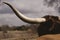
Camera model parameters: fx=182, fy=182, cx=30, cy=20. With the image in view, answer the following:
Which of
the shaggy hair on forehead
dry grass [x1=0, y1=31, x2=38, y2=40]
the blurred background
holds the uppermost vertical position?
the blurred background

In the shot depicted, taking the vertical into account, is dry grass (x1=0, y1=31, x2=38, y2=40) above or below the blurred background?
below

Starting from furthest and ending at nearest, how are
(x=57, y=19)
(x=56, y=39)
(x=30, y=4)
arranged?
(x=30, y=4) < (x=57, y=19) < (x=56, y=39)

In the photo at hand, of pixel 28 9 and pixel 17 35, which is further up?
pixel 28 9

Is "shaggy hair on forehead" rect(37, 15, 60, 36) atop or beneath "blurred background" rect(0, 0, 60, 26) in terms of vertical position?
beneath

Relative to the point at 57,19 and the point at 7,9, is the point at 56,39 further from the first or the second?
the point at 7,9

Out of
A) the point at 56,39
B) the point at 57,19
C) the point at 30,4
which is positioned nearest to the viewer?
the point at 56,39

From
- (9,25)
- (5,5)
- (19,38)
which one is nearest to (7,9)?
(5,5)

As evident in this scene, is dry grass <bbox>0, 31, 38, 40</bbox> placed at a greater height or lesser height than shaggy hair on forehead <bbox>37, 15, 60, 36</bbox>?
lesser

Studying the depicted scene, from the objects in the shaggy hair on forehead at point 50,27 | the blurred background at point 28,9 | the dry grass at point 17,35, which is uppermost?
the blurred background at point 28,9

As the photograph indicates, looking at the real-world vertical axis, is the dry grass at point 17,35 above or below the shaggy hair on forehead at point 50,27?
below

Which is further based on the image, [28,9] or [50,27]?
[28,9]

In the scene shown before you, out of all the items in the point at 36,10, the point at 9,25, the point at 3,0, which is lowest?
the point at 9,25

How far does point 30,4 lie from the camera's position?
1.83 metres

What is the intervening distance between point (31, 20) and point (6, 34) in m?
0.37
